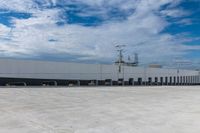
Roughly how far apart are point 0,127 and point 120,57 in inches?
2856

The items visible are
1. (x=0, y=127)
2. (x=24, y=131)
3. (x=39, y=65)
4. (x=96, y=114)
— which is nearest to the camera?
(x=24, y=131)

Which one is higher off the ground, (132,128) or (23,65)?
(23,65)

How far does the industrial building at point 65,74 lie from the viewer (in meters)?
50.4

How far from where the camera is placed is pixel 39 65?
54625 millimetres

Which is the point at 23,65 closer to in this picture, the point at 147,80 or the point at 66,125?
the point at 147,80

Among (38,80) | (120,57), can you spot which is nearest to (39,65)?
(38,80)

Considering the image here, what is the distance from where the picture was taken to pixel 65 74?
5816 centimetres

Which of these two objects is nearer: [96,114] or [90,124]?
[90,124]

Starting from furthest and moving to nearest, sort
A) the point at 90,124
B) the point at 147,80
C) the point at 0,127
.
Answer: the point at 147,80
the point at 90,124
the point at 0,127

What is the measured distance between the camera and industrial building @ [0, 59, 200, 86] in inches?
1986

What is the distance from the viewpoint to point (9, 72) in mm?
50094

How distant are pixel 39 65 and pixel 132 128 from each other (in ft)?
153

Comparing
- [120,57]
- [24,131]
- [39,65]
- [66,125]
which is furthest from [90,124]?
[120,57]

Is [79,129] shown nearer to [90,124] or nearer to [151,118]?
[90,124]
